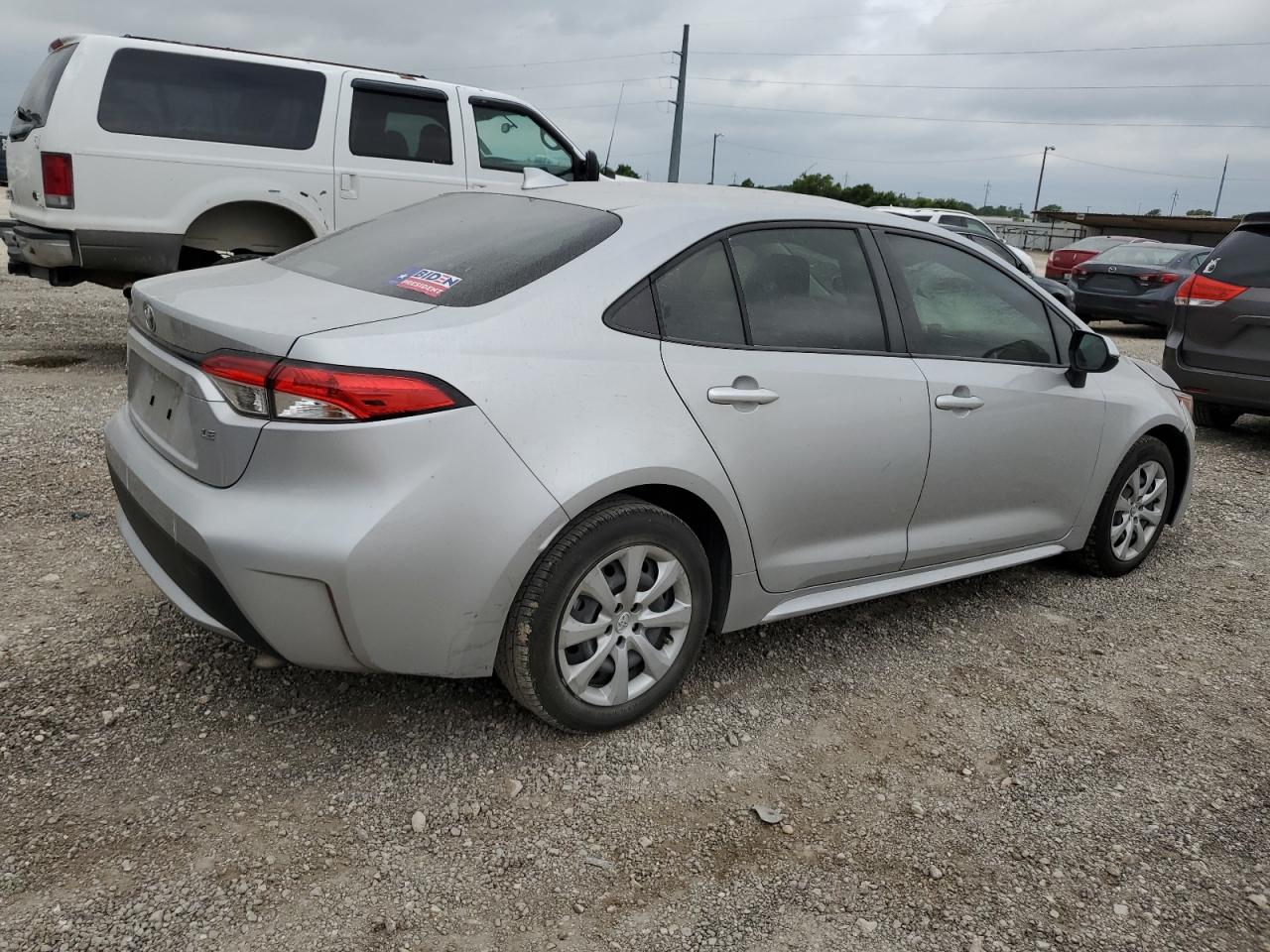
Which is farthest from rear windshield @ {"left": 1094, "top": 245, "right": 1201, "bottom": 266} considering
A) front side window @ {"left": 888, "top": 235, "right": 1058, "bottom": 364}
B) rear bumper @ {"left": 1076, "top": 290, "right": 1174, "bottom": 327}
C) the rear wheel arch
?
front side window @ {"left": 888, "top": 235, "right": 1058, "bottom": 364}

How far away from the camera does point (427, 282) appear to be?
293 cm

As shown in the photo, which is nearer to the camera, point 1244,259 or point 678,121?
point 1244,259

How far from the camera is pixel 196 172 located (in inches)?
282

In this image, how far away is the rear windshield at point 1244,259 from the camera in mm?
7023

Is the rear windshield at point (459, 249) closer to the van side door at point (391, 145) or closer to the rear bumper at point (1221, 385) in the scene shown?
the van side door at point (391, 145)

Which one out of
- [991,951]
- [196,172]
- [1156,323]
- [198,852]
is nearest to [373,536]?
[198,852]

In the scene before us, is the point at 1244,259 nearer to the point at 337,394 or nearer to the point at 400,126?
the point at 400,126

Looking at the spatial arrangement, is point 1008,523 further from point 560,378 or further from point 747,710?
point 560,378

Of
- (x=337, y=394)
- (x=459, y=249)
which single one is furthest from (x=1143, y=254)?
(x=337, y=394)

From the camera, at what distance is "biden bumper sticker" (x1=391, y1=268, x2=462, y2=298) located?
2863mm

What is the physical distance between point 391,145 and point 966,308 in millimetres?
5456

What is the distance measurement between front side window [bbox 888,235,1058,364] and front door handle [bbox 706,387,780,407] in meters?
0.78

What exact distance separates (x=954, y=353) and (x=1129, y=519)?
1522 millimetres

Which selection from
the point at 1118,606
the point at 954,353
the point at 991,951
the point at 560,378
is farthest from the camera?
the point at 1118,606
